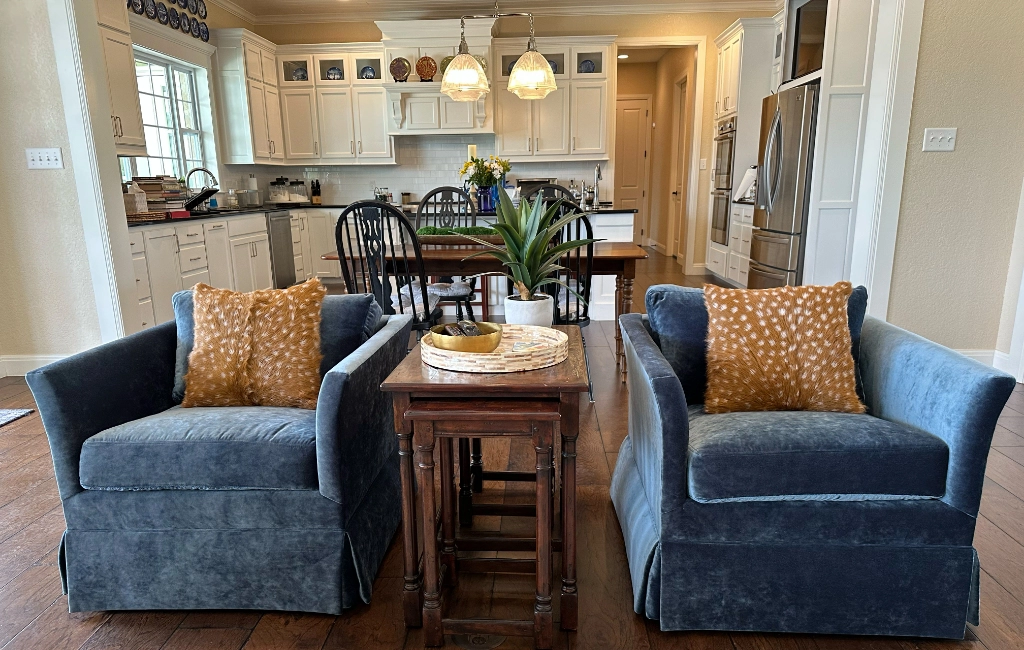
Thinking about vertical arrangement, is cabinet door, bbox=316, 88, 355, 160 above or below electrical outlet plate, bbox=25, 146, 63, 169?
above

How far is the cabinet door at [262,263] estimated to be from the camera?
5531 millimetres

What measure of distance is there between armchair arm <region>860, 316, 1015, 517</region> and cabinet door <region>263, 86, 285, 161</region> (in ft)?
20.3

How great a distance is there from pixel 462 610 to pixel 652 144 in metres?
8.99

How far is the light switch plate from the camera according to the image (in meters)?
3.25

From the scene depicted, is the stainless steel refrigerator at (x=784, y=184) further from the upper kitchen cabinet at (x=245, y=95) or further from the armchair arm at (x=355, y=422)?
the upper kitchen cabinet at (x=245, y=95)

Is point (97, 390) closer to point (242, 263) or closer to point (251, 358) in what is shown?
point (251, 358)

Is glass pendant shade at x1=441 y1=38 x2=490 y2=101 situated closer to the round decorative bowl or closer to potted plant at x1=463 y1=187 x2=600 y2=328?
potted plant at x1=463 y1=187 x2=600 y2=328

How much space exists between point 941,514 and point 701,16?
20.8 ft

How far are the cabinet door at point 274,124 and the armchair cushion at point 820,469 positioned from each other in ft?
20.3

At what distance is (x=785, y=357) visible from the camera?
174 cm

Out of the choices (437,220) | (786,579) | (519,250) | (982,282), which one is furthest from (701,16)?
(786,579)

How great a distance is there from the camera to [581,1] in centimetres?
643

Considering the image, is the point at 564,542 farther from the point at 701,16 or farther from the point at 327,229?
the point at 701,16

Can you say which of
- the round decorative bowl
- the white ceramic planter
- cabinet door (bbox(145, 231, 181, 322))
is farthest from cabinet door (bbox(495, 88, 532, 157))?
the round decorative bowl
